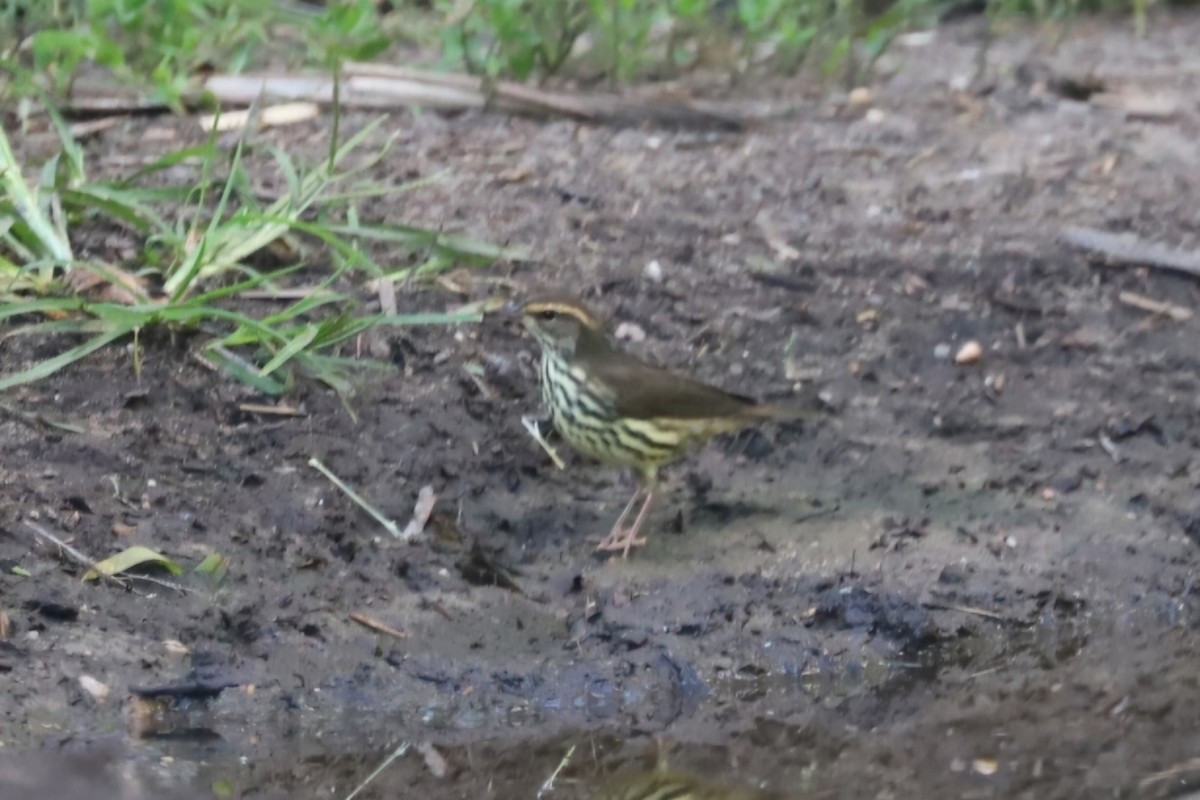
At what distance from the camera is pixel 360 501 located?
14.4 ft

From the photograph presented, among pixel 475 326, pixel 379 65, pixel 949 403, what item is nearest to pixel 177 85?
pixel 379 65

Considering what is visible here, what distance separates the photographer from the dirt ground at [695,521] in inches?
138

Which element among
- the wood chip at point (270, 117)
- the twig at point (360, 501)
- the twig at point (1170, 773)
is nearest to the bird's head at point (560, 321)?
the twig at point (360, 501)

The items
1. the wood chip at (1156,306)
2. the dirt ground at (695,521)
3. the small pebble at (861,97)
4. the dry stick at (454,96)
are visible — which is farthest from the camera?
the small pebble at (861,97)

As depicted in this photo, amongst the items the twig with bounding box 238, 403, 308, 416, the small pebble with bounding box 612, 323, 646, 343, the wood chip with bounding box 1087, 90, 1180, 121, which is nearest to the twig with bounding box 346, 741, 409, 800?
the twig with bounding box 238, 403, 308, 416

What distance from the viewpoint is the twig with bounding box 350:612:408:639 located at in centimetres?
388

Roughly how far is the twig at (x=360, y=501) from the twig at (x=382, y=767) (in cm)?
93

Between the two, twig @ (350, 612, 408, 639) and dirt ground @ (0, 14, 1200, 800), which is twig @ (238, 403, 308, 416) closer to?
dirt ground @ (0, 14, 1200, 800)

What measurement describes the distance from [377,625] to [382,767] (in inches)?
22.5

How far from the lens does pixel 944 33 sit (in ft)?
31.0

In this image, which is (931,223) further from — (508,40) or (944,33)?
(944,33)

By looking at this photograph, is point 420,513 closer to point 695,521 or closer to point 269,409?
point 269,409

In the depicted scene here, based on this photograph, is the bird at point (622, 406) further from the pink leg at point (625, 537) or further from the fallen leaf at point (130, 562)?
the fallen leaf at point (130, 562)

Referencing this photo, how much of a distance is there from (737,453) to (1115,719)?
166 centimetres
